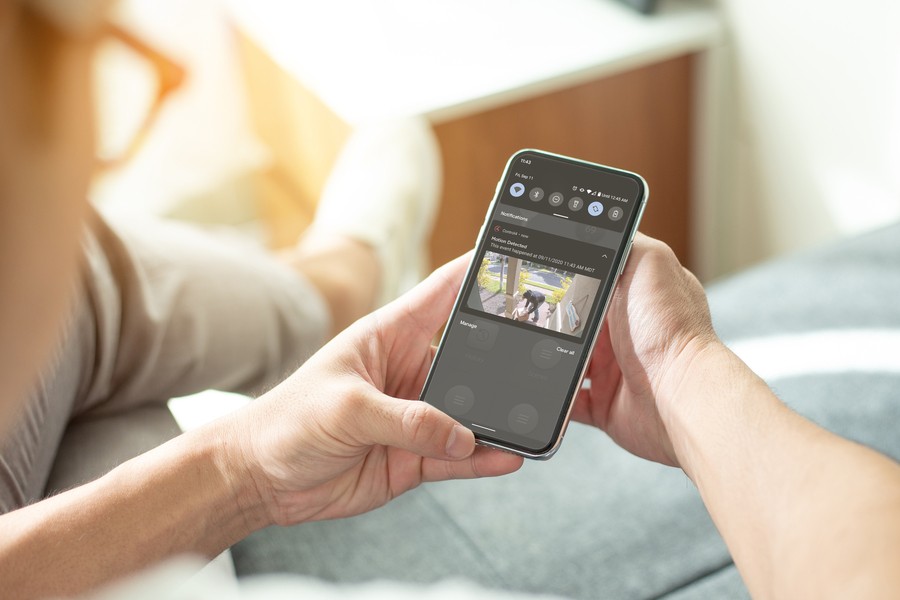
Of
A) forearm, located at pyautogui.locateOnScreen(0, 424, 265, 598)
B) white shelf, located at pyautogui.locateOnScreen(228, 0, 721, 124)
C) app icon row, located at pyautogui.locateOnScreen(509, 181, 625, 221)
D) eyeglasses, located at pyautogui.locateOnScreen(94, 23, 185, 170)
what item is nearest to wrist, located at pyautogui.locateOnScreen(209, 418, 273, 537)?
forearm, located at pyautogui.locateOnScreen(0, 424, 265, 598)

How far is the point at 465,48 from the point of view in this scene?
4.50 ft

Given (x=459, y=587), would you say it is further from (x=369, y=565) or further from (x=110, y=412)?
(x=110, y=412)

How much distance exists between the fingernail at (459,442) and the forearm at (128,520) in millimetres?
148

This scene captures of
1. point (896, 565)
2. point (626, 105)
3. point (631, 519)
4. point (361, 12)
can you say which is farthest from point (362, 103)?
point (896, 565)

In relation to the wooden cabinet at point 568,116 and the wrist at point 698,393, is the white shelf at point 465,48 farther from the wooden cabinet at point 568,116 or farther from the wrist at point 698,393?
the wrist at point 698,393

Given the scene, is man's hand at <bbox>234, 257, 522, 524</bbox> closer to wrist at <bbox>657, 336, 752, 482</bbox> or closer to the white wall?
wrist at <bbox>657, 336, 752, 482</bbox>

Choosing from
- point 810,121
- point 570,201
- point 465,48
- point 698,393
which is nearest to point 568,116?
point 465,48

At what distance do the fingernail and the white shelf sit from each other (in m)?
0.75

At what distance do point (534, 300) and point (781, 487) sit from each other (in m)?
0.23

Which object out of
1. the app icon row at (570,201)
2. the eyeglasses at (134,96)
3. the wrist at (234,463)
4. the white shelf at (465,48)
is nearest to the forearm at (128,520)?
the wrist at (234,463)

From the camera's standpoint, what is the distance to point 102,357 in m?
0.82

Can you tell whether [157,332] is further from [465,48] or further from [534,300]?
[465,48]

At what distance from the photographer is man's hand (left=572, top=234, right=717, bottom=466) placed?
625 millimetres

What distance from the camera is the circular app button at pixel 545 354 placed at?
2.17ft
